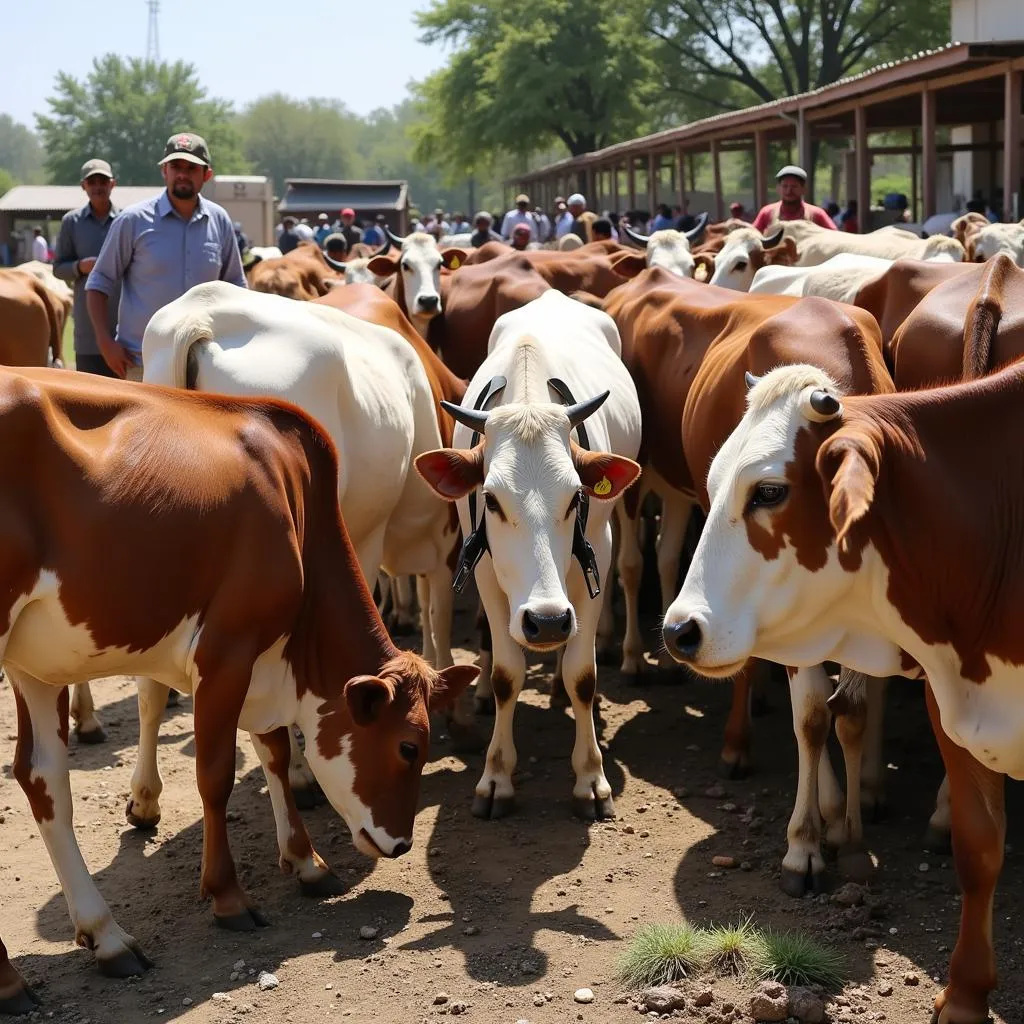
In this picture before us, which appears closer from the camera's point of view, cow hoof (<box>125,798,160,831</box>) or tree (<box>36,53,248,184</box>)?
cow hoof (<box>125,798,160,831</box>)

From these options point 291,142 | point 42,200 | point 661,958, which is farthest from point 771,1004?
point 291,142

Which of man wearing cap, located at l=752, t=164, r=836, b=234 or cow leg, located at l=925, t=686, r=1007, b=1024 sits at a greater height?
man wearing cap, located at l=752, t=164, r=836, b=234

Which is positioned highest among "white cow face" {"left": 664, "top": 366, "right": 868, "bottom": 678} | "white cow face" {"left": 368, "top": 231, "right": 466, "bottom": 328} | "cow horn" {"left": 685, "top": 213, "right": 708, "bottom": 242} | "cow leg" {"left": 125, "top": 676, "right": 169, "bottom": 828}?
"cow horn" {"left": 685, "top": 213, "right": 708, "bottom": 242}

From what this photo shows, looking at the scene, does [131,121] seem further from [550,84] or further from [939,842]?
[939,842]

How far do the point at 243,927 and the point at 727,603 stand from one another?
6.79 ft

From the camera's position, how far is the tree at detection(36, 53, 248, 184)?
Result: 86.6 meters

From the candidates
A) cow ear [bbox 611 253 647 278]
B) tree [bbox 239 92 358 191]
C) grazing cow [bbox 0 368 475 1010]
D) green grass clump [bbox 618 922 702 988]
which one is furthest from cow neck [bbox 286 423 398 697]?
tree [bbox 239 92 358 191]

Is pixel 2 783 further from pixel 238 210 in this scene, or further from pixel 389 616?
pixel 238 210

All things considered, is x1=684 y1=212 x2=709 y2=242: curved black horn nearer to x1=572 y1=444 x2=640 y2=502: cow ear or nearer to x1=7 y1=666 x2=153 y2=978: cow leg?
x1=572 y1=444 x2=640 y2=502: cow ear

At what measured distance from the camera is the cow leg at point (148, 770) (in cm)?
552

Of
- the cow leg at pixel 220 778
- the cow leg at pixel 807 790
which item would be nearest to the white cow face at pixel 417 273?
the cow leg at pixel 807 790

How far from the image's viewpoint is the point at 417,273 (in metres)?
10.6

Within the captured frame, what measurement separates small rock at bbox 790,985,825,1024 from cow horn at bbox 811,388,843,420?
1.65 metres

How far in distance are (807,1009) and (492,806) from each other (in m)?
1.97
